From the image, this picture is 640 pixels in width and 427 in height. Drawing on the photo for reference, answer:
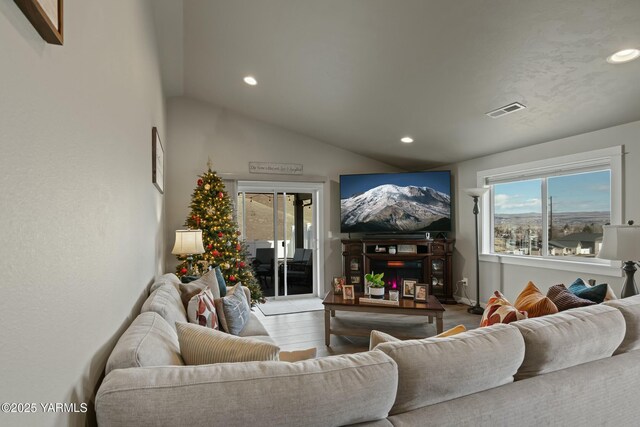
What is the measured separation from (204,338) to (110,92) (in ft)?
3.62

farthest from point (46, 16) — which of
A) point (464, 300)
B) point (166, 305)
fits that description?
point (464, 300)

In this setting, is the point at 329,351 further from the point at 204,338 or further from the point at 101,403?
the point at 101,403

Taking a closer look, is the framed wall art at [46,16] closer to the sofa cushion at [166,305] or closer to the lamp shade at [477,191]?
the sofa cushion at [166,305]

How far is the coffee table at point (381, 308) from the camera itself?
11.4 feet

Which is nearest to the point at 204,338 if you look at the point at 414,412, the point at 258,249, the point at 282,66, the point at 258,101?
the point at 414,412

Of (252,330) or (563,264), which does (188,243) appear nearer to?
(252,330)

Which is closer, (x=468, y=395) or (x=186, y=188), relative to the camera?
(x=468, y=395)

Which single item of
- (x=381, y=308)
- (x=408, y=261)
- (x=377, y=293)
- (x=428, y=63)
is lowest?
(x=381, y=308)

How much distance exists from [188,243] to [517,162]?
4375mm

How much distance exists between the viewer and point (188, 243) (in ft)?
11.8

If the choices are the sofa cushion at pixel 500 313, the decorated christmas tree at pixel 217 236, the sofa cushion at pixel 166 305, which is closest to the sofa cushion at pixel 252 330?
the sofa cushion at pixel 166 305

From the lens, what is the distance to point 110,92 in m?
1.46

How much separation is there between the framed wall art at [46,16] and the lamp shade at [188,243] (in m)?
2.95

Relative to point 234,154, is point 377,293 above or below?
below
